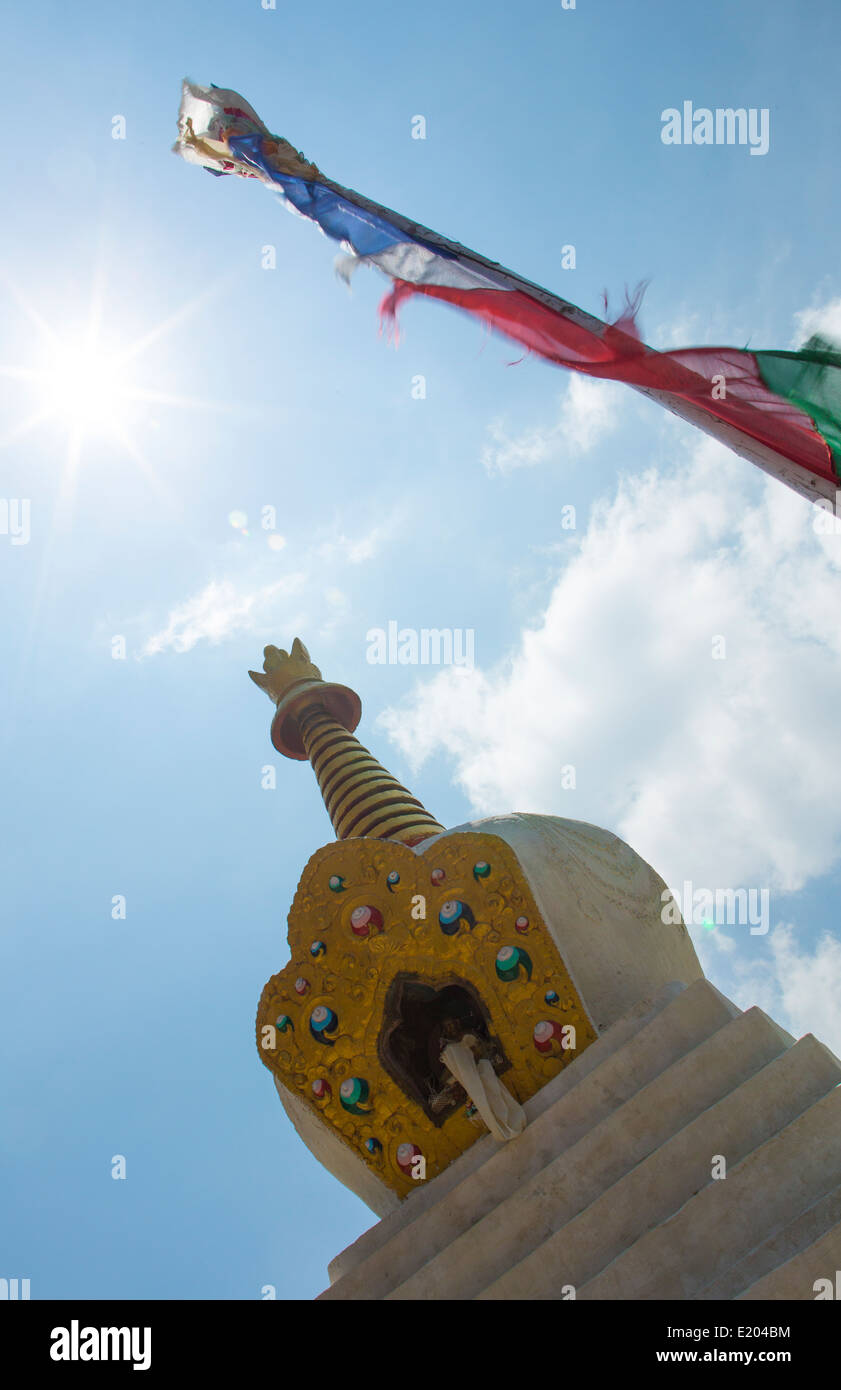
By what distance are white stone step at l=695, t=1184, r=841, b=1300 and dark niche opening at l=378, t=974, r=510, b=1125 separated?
3041 mm

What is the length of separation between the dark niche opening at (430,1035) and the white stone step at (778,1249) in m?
3.04

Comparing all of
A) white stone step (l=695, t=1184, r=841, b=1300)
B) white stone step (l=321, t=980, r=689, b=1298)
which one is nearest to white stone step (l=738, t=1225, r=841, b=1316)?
white stone step (l=695, t=1184, r=841, b=1300)

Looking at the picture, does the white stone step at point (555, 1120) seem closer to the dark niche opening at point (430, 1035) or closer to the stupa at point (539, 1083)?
the stupa at point (539, 1083)

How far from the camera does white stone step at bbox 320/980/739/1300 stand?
776 cm

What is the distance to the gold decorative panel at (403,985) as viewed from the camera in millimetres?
8695

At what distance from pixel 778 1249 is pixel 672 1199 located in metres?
0.98

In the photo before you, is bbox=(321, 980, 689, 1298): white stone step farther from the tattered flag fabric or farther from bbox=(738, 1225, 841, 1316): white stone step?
the tattered flag fabric

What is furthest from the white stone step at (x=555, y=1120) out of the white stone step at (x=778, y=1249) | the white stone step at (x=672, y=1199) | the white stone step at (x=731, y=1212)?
the white stone step at (x=778, y=1249)

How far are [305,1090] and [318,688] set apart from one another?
8.34m

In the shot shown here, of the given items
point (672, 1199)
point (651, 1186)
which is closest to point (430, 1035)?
point (651, 1186)

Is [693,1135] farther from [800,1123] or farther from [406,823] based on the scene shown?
[406,823]

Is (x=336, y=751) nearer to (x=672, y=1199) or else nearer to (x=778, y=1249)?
(x=672, y=1199)

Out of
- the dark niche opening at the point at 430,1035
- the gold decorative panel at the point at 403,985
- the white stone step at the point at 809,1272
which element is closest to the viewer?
the white stone step at the point at 809,1272
